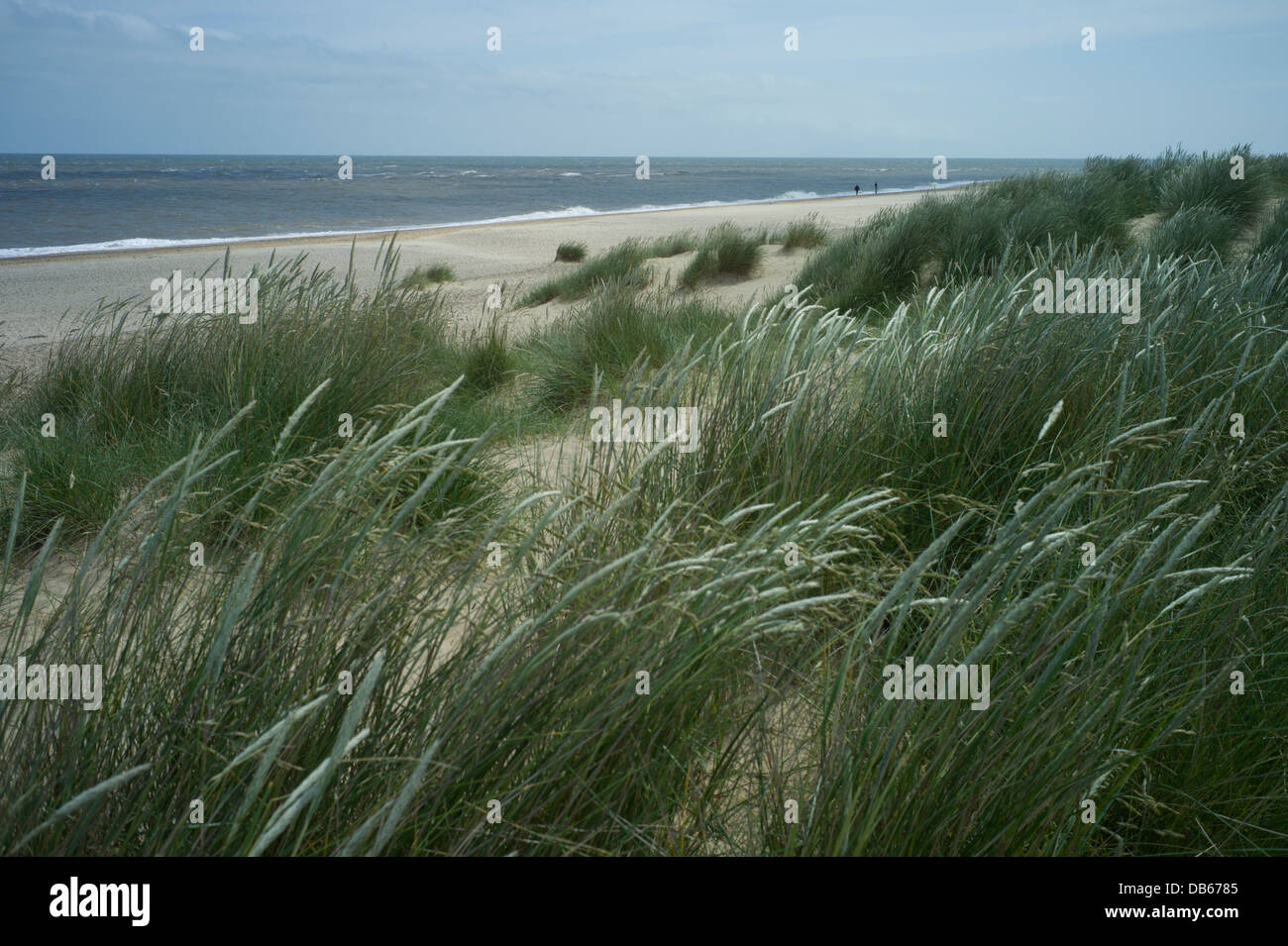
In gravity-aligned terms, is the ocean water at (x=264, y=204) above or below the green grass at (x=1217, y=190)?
above

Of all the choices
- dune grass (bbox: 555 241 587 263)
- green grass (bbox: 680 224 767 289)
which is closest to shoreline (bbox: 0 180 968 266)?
dune grass (bbox: 555 241 587 263)

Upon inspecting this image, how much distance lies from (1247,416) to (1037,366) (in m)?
0.86

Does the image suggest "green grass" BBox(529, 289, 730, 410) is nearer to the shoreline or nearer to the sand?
the sand

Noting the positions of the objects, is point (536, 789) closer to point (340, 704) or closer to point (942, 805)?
point (340, 704)

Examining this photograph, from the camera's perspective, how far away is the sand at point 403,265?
31.1ft

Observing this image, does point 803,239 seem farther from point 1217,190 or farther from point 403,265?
point 403,265

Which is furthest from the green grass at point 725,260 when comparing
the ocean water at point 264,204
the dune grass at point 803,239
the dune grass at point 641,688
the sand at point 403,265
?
the dune grass at point 641,688

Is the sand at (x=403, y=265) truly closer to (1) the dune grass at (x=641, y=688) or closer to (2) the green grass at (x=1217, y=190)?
(1) the dune grass at (x=641, y=688)

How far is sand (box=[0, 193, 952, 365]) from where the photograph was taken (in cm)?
947

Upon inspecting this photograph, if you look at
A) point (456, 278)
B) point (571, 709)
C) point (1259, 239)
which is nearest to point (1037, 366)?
point (571, 709)

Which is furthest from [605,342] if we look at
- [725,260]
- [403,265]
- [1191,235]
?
[403,265]

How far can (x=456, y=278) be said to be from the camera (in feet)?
46.3

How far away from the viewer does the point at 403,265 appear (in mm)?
15570
